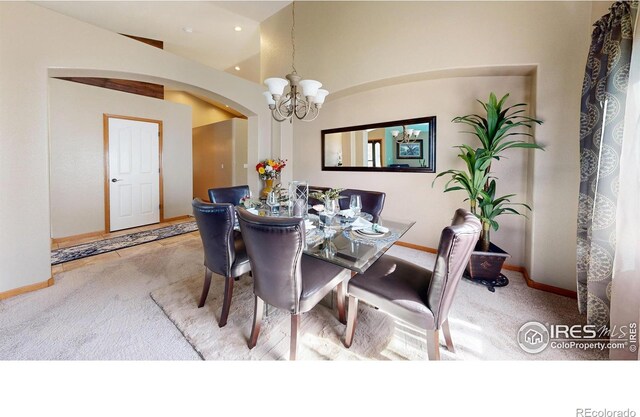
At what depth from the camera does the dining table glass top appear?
135 centimetres

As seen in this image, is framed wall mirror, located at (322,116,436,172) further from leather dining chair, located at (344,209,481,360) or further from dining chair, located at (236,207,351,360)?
dining chair, located at (236,207,351,360)

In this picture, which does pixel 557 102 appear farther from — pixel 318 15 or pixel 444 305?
pixel 318 15

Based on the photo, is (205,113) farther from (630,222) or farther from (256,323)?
(630,222)

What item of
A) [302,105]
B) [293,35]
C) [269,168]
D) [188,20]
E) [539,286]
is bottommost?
[539,286]

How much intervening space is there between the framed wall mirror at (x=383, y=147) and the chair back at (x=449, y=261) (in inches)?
83.4

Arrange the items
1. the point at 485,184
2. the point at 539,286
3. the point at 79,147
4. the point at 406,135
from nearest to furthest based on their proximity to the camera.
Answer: the point at 539,286 → the point at 485,184 → the point at 406,135 → the point at 79,147

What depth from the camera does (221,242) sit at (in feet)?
5.62

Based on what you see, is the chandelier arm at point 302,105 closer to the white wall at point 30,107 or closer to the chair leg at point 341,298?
the chair leg at point 341,298

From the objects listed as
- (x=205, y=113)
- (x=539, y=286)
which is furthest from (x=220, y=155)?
(x=539, y=286)

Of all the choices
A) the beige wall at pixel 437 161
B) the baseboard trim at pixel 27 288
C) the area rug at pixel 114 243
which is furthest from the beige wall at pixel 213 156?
the baseboard trim at pixel 27 288

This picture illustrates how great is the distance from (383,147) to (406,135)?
356 mm
